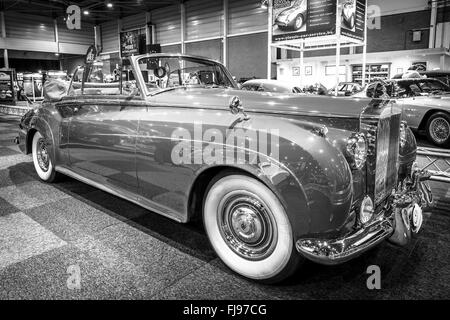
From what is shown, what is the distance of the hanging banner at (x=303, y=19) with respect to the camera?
795 cm

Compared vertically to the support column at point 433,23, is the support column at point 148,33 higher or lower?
higher

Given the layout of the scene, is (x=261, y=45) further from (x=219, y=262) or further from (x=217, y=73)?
(x=219, y=262)

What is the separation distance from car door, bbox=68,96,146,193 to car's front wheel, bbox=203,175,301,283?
0.87 meters

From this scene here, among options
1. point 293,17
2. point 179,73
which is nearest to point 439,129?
point 293,17

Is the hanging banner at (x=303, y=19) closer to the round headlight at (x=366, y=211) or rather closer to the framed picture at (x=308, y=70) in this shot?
the round headlight at (x=366, y=211)

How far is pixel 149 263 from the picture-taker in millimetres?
2500

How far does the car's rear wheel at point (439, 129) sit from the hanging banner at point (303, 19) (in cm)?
282

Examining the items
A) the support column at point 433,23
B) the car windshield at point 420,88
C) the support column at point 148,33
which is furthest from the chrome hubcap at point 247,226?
the support column at point 148,33

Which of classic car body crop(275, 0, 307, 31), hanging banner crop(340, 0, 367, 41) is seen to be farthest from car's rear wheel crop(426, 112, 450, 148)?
classic car body crop(275, 0, 307, 31)

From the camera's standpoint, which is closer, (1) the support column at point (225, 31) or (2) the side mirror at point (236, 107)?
(2) the side mirror at point (236, 107)

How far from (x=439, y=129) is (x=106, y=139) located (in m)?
6.55

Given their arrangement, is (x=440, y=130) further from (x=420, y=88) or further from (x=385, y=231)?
(x=385, y=231)
